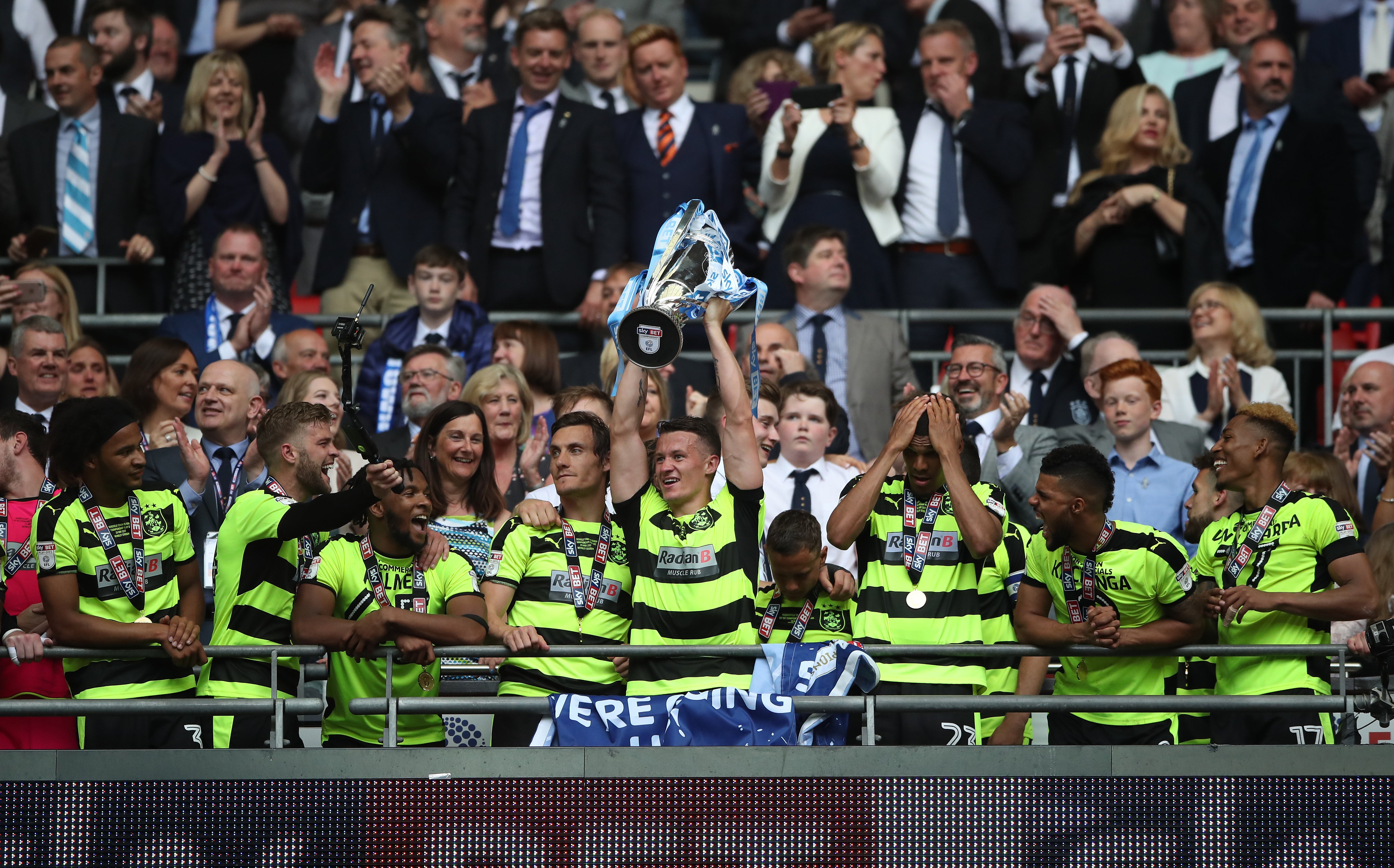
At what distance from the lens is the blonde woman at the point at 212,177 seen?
12398 millimetres

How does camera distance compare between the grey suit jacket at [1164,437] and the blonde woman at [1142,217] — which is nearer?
the grey suit jacket at [1164,437]

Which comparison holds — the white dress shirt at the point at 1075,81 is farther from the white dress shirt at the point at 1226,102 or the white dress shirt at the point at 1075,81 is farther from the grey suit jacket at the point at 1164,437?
the grey suit jacket at the point at 1164,437

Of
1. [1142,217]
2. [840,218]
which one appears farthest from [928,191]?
[1142,217]

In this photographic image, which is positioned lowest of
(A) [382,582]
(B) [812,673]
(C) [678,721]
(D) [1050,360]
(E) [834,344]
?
(C) [678,721]

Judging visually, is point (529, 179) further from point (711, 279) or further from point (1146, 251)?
point (711, 279)

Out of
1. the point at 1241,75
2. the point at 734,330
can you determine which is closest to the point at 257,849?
the point at 734,330

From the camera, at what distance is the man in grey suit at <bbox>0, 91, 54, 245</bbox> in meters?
12.8

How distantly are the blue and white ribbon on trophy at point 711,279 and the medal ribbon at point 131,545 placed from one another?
6.84 feet

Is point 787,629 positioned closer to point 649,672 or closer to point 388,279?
point 649,672

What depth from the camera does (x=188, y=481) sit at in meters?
9.21

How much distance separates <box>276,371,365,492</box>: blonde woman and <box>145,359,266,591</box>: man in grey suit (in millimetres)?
171

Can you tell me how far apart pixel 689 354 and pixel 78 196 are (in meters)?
4.37

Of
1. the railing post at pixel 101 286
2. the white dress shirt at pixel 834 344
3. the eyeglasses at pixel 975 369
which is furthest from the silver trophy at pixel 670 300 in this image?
the railing post at pixel 101 286

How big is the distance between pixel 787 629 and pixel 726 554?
1.80 feet
